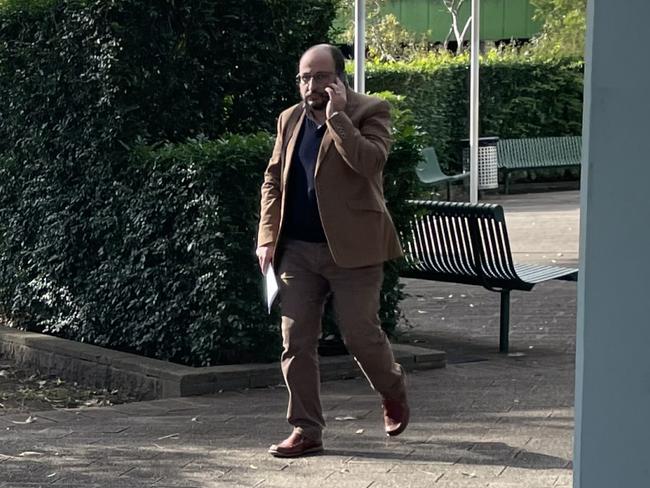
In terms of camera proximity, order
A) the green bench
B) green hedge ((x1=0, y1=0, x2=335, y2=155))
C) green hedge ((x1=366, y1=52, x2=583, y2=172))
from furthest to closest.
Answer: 1. the green bench
2. green hedge ((x1=366, y1=52, x2=583, y2=172))
3. green hedge ((x1=0, y1=0, x2=335, y2=155))

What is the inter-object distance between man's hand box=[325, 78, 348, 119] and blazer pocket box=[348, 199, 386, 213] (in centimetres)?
42

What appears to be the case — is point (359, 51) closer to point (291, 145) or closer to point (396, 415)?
point (291, 145)

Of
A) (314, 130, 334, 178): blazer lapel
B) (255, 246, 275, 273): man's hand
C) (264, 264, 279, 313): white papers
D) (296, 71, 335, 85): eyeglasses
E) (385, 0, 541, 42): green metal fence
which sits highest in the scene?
(385, 0, 541, 42): green metal fence

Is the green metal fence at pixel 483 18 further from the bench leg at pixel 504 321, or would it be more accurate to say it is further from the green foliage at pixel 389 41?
the bench leg at pixel 504 321

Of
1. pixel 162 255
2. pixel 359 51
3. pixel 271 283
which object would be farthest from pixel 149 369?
pixel 359 51

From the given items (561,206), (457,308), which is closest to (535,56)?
(561,206)

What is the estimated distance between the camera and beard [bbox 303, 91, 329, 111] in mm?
5688

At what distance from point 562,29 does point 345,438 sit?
2217cm

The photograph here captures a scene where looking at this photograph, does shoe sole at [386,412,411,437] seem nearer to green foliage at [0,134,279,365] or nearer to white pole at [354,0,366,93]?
green foliage at [0,134,279,365]

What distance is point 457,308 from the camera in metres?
10.6

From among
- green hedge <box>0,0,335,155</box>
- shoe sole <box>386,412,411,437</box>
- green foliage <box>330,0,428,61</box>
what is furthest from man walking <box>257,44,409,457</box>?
green foliage <box>330,0,428,61</box>

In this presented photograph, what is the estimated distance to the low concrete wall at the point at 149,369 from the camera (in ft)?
24.0

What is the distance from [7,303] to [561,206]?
12.5m

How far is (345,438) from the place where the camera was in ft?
20.4
